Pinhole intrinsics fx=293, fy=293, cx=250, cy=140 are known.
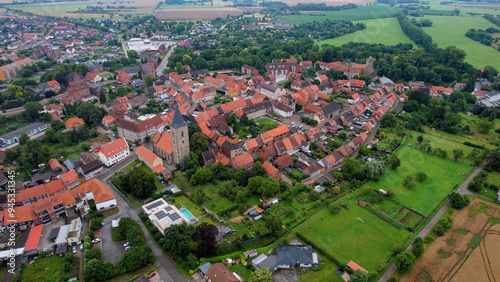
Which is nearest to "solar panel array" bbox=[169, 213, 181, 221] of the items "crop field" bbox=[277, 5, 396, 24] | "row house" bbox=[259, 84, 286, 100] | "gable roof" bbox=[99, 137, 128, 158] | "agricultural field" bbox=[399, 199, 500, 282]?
"gable roof" bbox=[99, 137, 128, 158]

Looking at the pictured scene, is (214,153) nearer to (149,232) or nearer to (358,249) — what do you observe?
(149,232)

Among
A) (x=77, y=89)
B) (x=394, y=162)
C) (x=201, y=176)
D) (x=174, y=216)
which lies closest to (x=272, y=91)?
(x=394, y=162)

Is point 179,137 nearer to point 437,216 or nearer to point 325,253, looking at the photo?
point 325,253

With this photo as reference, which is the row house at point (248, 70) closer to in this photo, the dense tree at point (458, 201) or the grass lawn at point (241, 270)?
the dense tree at point (458, 201)

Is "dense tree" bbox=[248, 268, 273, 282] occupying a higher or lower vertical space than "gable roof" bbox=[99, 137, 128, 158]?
lower

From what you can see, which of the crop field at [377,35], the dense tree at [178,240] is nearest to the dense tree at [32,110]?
the dense tree at [178,240]

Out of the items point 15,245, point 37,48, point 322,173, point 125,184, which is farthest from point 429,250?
point 37,48

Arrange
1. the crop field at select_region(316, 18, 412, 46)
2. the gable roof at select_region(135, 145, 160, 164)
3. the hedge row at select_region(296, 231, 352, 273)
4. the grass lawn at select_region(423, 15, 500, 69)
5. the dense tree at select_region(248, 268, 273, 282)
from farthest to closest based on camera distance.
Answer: the crop field at select_region(316, 18, 412, 46) < the grass lawn at select_region(423, 15, 500, 69) < the gable roof at select_region(135, 145, 160, 164) < the hedge row at select_region(296, 231, 352, 273) < the dense tree at select_region(248, 268, 273, 282)

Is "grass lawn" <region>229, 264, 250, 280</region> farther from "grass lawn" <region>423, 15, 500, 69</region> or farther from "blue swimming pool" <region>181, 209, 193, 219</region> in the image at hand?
"grass lawn" <region>423, 15, 500, 69</region>

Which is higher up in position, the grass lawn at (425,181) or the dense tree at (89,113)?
the dense tree at (89,113)
